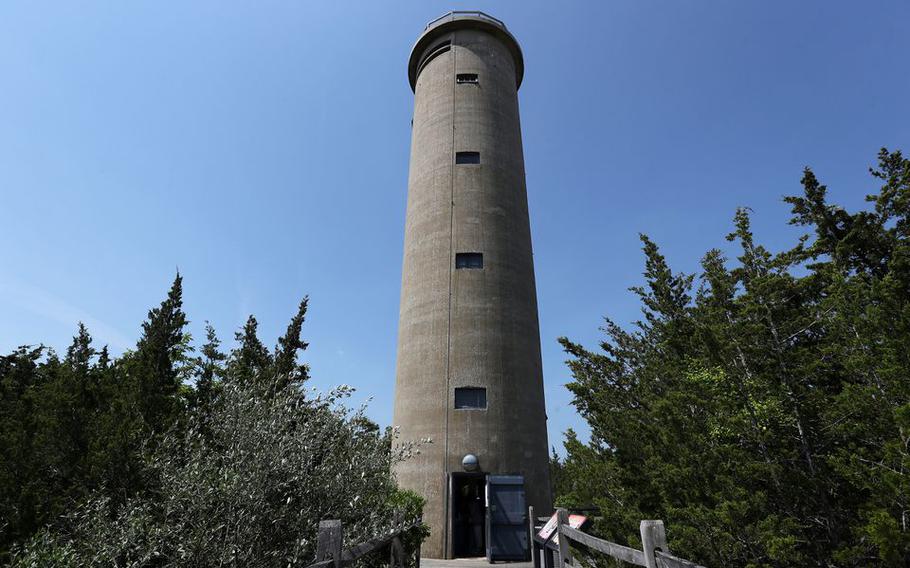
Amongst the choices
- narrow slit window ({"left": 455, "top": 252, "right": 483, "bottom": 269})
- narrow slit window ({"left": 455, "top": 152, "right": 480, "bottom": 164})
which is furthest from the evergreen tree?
narrow slit window ({"left": 455, "top": 152, "right": 480, "bottom": 164})

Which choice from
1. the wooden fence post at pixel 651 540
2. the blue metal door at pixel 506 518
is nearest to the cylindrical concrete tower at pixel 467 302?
the blue metal door at pixel 506 518

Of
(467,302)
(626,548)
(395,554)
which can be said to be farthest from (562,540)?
(467,302)

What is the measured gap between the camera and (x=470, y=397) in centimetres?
1716

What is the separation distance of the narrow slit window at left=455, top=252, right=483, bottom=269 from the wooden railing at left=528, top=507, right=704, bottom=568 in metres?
10.6

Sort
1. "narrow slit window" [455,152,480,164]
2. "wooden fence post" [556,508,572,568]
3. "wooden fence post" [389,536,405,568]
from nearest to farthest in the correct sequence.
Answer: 1. "wooden fence post" [389,536,405,568]
2. "wooden fence post" [556,508,572,568]
3. "narrow slit window" [455,152,480,164]

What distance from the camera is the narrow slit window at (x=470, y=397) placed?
55.9 feet

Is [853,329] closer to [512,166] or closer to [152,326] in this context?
[512,166]

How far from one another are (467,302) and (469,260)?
186cm

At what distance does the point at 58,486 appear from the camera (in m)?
9.79

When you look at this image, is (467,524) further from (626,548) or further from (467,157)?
(467,157)

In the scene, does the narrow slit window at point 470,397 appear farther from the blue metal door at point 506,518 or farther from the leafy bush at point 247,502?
the leafy bush at point 247,502

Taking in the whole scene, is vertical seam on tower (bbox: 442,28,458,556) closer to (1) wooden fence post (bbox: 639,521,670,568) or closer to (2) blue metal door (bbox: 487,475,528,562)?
(2) blue metal door (bbox: 487,475,528,562)

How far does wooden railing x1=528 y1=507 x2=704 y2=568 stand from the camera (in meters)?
5.27

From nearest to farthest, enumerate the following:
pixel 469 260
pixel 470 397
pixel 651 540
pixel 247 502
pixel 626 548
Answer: pixel 651 540
pixel 626 548
pixel 247 502
pixel 470 397
pixel 469 260
